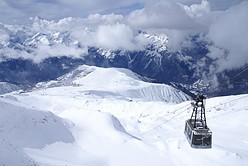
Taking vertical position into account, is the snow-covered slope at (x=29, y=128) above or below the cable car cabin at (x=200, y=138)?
below

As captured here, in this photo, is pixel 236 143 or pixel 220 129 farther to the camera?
pixel 220 129

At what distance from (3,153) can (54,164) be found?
16.2 feet

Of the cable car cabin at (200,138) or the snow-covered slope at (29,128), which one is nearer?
the cable car cabin at (200,138)

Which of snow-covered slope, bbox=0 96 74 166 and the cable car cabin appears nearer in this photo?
the cable car cabin

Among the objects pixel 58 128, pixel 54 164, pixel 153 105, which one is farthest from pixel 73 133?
pixel 153 105

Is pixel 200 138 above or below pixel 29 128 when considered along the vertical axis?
above

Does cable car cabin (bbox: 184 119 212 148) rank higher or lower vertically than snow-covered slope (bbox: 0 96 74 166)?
higher

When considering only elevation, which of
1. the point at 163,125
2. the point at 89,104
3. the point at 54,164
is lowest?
the point at 89,104

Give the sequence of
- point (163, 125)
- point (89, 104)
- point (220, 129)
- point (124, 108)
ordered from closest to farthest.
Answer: point (220, 129) → point (163, 125) → point (124, 108) → point (89, 104)

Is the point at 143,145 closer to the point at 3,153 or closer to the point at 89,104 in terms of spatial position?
the point at 3,153

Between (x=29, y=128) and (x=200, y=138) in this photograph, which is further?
(x=29, y=128)

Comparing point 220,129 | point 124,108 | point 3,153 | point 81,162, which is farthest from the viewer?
point 124,108

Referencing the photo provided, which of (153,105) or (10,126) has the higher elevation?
(10,126)

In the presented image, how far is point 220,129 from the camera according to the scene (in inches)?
2547
